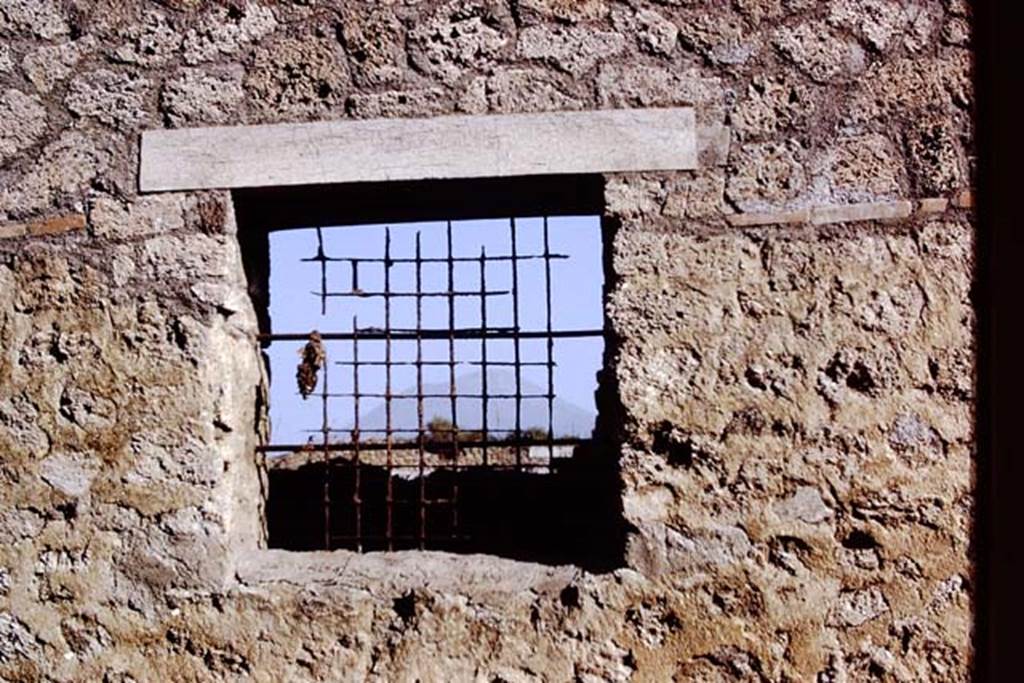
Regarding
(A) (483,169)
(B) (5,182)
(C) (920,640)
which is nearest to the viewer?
(C) (920,640)

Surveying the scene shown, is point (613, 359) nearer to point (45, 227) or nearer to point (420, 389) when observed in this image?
point (420, 389)

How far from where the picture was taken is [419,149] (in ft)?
9.44

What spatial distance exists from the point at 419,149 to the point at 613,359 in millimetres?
785

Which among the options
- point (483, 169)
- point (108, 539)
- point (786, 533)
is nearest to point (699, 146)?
point (483, 169)

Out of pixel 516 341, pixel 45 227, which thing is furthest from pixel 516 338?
pixel 45 227

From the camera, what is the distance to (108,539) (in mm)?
2932

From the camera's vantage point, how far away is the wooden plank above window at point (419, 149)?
2.81 metres

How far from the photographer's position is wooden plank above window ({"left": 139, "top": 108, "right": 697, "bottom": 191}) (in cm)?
281

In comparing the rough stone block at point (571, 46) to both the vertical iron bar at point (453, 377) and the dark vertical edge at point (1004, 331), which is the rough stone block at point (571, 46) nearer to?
the vertical iron bar at point (453, 377)

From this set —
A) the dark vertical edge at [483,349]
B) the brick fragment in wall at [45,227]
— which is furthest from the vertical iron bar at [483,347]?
the brick fragment in wall at [45,227]

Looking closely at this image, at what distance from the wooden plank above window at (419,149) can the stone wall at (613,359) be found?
52mm

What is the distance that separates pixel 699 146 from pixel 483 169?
1.92ft

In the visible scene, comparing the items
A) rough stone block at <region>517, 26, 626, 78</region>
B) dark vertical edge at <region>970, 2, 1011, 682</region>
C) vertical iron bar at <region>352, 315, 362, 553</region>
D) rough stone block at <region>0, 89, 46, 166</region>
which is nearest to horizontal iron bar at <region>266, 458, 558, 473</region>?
vertical iron bar at <region>352, 315, 362, 553</region>

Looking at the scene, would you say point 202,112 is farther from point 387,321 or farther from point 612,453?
point 612,453
